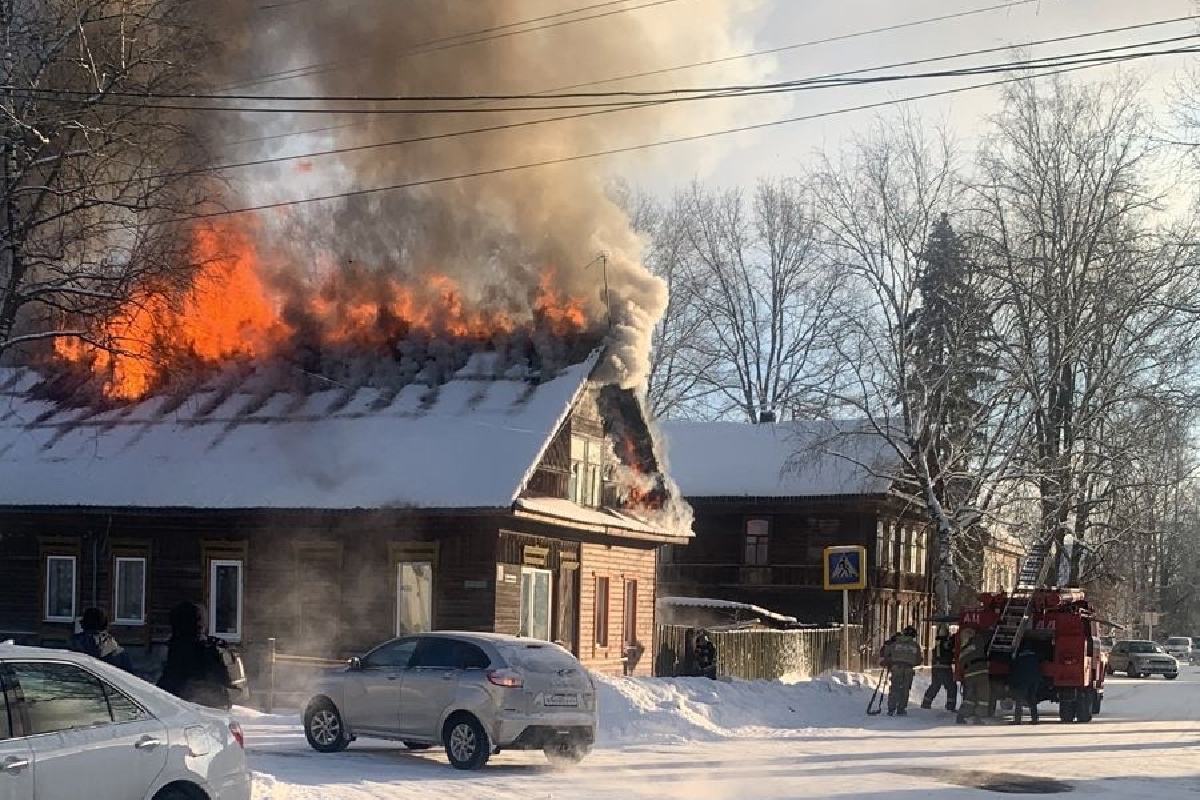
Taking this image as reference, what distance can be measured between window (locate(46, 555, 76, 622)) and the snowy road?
8.32 m

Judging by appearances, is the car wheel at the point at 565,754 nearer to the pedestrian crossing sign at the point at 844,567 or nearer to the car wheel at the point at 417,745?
the car wheel at the point at 417,745

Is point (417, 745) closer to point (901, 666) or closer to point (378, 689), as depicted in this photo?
point (378, 689)

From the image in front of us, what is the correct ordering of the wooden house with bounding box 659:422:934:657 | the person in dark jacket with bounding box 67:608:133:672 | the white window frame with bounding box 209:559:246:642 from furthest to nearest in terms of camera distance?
the wooden house with bounding box 659:422:934:657
the white window frame with bounding box 209:559:246:642
the person in dark jacket with bounding box 67:608:133:672

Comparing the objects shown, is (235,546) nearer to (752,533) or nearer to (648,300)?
(648,300)

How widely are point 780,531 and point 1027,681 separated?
1933 centimetres

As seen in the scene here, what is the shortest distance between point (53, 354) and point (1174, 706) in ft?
84.5

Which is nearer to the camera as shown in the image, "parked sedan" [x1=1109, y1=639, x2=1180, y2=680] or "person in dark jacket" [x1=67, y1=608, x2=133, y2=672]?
"person in dark jacket" [x1=67, y1=608, x2=133, y2=672]

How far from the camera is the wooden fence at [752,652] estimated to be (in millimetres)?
29594

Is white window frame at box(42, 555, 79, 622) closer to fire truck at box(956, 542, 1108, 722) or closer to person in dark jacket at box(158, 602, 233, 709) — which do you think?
person in dark jacket at box(158, 602, 233, 709)

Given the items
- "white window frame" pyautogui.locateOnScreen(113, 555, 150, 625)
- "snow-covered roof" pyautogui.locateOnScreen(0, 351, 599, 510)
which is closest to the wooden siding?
"snow-covered roof" pyautogui.locateOnScreen(0, 351, 599, 510)

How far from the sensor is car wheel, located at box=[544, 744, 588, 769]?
15.7 metres

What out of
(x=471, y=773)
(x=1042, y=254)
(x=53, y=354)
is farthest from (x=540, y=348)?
(x=1042, y=254)

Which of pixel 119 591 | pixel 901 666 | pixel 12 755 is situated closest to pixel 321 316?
pixel 119 591

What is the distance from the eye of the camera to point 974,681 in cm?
2600
